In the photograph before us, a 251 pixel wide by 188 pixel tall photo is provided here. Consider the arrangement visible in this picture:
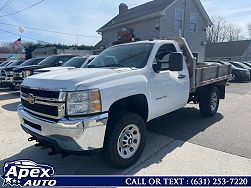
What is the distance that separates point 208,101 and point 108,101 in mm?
3836

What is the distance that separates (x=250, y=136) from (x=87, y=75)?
3.71m

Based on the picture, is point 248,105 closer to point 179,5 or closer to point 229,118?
point 229,118

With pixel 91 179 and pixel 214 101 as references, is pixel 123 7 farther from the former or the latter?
pixel 91 179

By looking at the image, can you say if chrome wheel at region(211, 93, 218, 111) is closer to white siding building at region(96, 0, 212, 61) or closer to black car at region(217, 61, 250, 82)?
black car at region(217, 61, 250, 82)

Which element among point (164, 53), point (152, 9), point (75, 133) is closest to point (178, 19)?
point (152, 9)

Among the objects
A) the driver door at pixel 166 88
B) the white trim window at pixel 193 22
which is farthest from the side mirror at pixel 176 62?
the white trim window at pixel 193 22

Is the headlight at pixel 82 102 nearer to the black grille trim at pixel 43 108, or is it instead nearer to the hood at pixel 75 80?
the hood at pixel 75 80

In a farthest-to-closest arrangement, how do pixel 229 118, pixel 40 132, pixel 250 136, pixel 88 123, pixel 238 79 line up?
1. pixel 238 79
2. pixel 229 118
3. pixel 250 136
4. pixel 40 132
5. pixel 88 123

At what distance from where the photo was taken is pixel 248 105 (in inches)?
331

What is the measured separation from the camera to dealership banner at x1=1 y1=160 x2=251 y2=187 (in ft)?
10.4

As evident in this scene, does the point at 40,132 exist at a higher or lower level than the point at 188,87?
Answer: lower

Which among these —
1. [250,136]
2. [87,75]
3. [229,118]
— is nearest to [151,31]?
[229,118]

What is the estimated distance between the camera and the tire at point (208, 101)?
6199 millimetres

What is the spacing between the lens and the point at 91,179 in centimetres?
340
